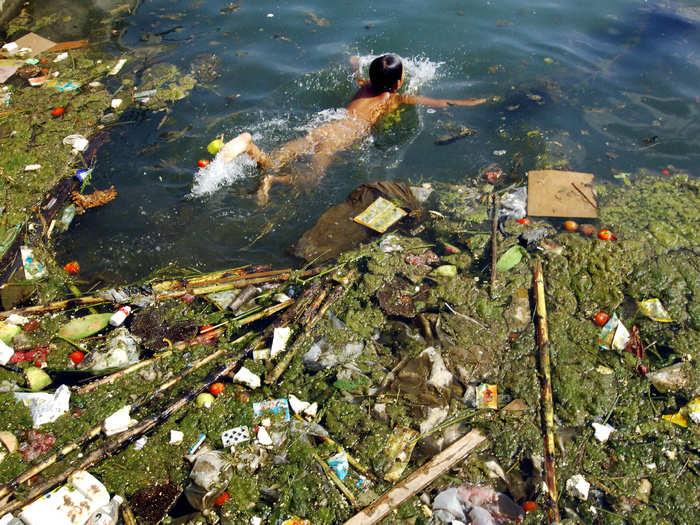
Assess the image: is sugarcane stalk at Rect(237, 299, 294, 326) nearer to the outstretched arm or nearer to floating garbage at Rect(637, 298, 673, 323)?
floating garbage at Rect(637, 298, 673, 323)

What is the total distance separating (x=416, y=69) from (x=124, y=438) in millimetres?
6462

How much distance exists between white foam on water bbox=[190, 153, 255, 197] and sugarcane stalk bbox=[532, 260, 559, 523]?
3452mm

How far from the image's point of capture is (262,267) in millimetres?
4371

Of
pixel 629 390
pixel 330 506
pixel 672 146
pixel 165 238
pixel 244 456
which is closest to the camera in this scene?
pixel 330 506

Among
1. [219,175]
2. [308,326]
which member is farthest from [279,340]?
[219,175]

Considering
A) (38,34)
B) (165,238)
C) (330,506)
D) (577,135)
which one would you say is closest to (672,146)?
(577,135)

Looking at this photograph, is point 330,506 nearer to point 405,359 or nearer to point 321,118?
point 405,359

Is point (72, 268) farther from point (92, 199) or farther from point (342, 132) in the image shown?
point (342, 132)

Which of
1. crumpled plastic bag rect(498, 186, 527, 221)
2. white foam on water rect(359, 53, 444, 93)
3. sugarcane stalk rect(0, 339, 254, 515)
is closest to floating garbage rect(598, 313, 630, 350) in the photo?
crumpled plastic bag rect(498, 186, 527, 221)

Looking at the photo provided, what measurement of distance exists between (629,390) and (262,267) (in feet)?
10.8

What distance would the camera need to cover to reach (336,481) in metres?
2.79

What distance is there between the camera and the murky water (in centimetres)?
496

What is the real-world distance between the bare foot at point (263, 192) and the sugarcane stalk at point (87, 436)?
80.4 inches

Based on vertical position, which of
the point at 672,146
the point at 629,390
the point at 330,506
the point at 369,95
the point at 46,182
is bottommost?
the point at 330,506
